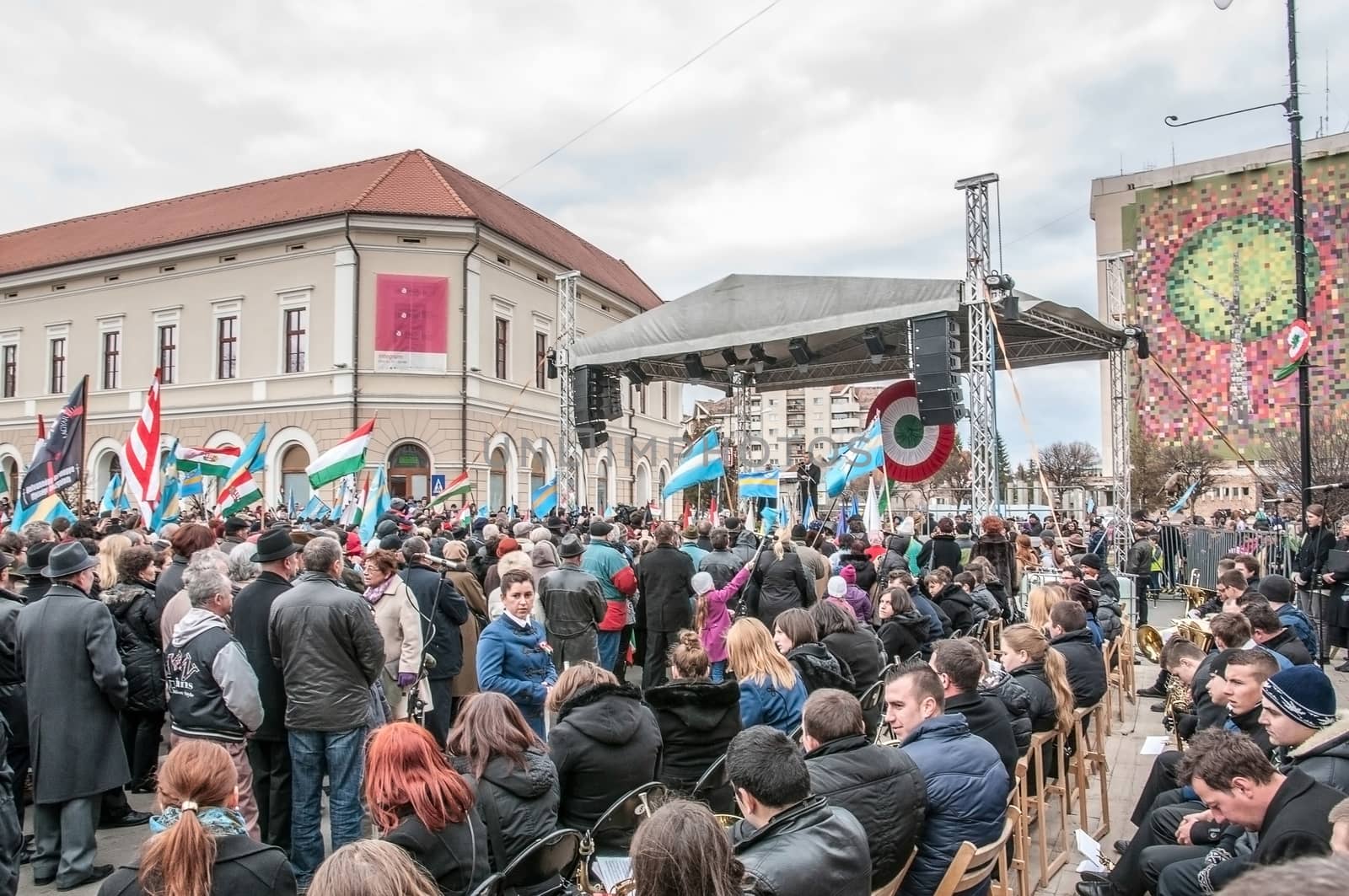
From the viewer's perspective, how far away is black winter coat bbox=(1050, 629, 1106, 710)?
19.2ft

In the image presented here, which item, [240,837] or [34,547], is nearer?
[240,837]

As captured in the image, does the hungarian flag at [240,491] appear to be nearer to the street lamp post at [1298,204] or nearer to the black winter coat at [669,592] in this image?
the black winter coat at [669,592]

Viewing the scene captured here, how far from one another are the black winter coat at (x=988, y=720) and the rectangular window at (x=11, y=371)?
136 feet

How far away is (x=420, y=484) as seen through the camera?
94.3ft

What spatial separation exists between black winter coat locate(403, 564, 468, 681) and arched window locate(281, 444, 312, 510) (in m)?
24.4

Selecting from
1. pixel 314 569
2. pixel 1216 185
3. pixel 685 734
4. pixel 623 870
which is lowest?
pixel 623 870

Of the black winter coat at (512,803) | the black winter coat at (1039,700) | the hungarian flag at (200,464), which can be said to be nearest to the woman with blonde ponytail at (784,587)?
the black winter coat at (1039,700)

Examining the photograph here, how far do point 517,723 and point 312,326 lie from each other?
1124 inches

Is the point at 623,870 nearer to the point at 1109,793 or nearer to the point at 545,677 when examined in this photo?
the point at 545,677

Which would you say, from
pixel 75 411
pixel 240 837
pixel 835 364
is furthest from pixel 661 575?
pixel 835 364

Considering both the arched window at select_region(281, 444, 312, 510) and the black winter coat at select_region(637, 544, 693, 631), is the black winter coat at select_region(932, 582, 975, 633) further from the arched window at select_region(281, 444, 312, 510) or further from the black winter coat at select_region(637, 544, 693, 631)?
the arched window at select_region(281, 444, 312, 510)

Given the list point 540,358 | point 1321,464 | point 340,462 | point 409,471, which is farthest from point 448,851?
point 540,358

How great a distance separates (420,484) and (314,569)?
24.7m

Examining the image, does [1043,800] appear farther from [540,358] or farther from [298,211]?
[298,211]
